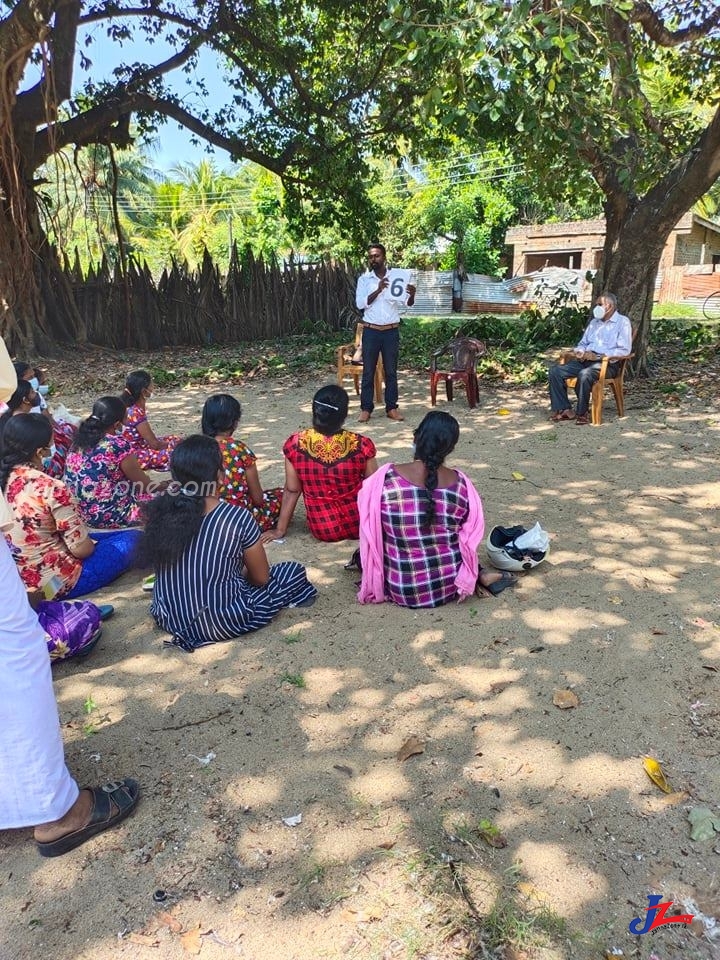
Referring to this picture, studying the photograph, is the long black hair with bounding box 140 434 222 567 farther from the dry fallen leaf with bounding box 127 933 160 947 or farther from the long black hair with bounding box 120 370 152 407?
the long black hair with bounding box 120 370 152 407

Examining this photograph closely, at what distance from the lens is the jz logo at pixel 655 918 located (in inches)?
74.4

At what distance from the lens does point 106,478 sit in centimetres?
460

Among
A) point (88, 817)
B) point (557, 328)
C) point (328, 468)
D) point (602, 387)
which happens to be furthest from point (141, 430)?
point (557, 328)

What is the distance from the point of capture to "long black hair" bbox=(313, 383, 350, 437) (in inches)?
158

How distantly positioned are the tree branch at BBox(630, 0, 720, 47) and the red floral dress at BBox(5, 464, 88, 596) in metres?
7.58

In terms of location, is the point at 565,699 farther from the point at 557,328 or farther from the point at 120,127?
the point at 120,127

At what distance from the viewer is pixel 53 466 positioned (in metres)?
5.00

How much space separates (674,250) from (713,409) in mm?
19774

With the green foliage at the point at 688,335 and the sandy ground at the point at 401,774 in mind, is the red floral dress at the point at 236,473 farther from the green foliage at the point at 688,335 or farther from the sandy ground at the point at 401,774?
the green foliage at the point at 688,335

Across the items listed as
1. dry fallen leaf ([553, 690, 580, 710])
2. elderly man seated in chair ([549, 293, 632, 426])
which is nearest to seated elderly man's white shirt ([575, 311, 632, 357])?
elderly man seated in chair ([549, 293, 632, 426])

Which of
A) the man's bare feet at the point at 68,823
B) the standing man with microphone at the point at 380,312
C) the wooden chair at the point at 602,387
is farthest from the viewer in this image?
the standing man with microphone at the point at 380,312

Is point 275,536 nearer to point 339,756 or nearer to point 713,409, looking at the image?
point 339,756

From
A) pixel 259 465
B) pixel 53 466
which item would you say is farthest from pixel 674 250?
pixel 53 466

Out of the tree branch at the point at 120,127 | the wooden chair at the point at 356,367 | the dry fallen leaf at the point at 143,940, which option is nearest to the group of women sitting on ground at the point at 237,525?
the dry fallen leaf at the point at 143,940
